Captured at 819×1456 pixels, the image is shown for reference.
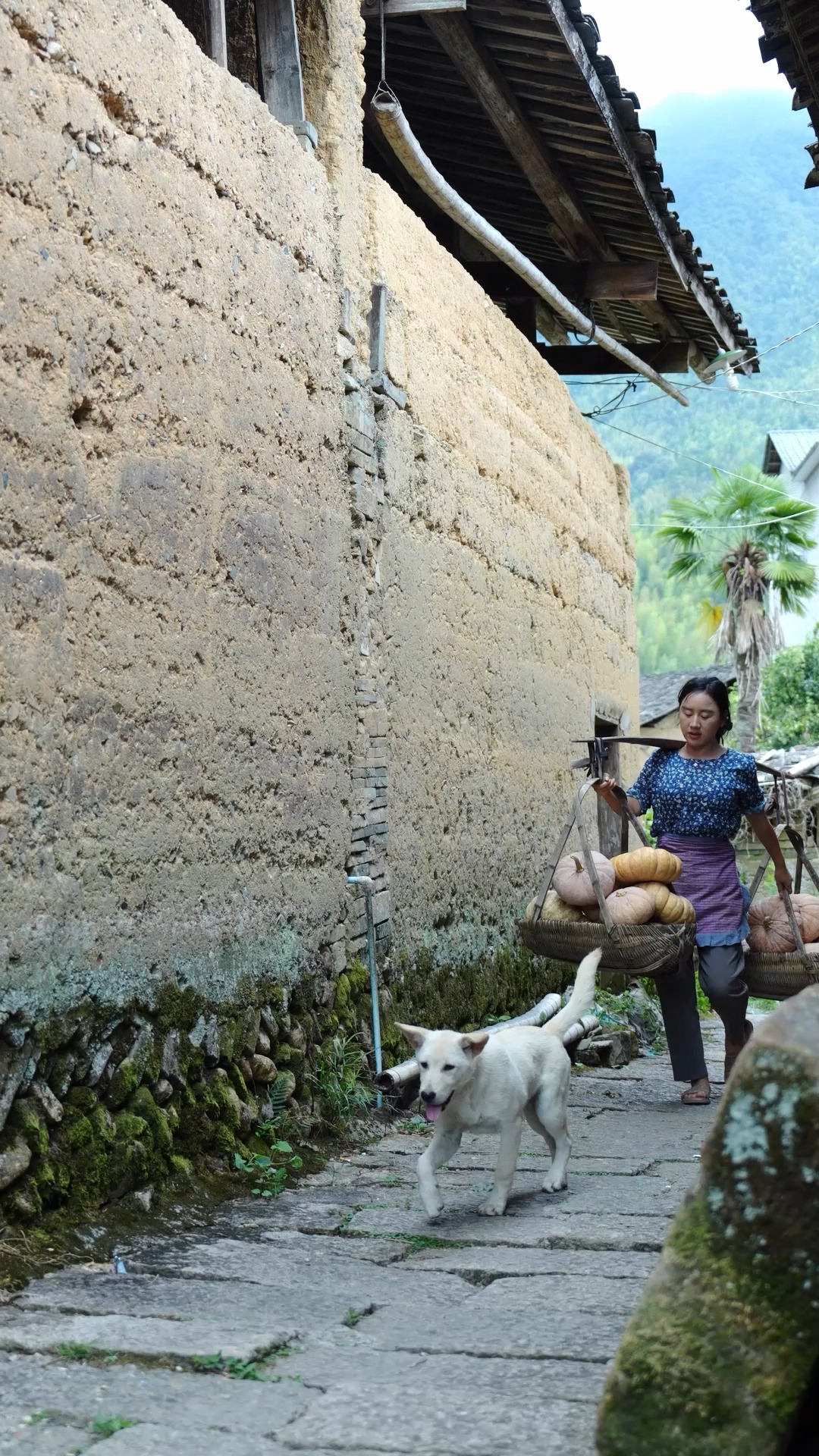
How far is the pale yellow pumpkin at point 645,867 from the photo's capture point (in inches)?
226

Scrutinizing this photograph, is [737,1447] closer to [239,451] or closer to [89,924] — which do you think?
[89,924]

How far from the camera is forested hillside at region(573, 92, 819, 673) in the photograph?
101m

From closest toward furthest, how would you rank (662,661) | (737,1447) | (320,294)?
(737,1447)
(320,294)
(662,661)

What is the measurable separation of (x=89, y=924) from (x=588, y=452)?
726 centimetres

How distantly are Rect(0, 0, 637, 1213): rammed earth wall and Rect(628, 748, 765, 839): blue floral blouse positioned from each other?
1163 millimetres

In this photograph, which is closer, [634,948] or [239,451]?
[239,451]

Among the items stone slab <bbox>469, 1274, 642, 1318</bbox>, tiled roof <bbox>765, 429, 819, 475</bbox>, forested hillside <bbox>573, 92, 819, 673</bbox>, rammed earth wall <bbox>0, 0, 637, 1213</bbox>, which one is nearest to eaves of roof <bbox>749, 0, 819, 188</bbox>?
rammed earth wall <bbox>0, 0, 637, 1213</bbox>

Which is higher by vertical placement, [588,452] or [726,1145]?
[588,452]

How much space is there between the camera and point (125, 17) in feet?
14.4

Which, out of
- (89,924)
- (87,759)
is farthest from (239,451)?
(89,924)

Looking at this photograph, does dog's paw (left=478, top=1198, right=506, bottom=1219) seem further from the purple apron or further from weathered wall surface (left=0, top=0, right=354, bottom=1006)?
the purple apron

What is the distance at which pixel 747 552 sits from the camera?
2534 centimetres

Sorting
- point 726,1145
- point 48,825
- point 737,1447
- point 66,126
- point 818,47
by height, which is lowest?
point 737,1447

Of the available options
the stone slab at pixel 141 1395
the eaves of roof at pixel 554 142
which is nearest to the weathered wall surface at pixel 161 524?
the stone slab at pixel 141 1395
